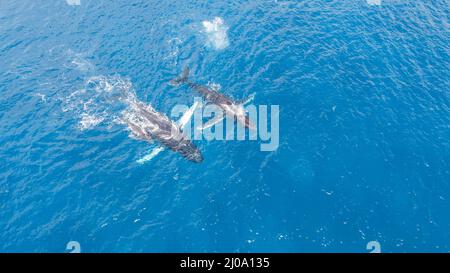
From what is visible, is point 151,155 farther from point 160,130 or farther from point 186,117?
→ point 186,117

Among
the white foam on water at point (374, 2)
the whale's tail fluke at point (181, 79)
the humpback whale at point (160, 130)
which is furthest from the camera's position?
the white foam on water at point (374, 2)

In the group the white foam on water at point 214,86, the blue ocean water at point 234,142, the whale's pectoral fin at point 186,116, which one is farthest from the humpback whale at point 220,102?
the whale's pectoral fin at point 186,116

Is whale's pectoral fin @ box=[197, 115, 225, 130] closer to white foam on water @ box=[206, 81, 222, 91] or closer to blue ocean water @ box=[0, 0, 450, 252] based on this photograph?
blue ocean water @ box=[0, 0, 450, 252]

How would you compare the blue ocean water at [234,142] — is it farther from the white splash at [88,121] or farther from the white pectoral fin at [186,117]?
the white pectoral fin at [186,117]

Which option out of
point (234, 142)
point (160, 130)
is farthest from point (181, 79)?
point (234, 142)
